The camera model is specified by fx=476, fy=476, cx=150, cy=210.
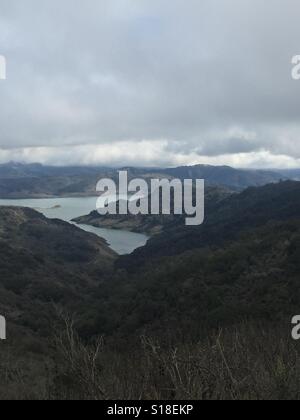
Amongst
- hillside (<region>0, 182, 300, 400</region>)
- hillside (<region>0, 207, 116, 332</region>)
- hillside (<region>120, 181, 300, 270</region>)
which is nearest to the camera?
hillside (<region>0, 182, 300, 400</region>)

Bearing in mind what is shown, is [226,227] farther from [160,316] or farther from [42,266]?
[160,316]

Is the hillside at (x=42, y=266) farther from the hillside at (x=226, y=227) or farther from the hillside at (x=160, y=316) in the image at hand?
the hillside at (x=226, y=227)

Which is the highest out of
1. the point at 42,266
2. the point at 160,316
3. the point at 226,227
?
the point at 226,227

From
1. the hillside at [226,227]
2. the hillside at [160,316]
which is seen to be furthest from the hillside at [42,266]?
the hillside at [226,227]

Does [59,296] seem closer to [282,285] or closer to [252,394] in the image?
[282,285]

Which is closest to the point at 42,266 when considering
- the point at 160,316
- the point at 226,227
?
the point at 160,316

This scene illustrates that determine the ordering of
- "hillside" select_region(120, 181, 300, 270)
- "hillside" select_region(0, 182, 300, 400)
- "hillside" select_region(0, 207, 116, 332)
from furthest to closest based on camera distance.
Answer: "hillside" select_region(120, 181, 300, 270) → "hillside" select_region(0, 207, 116, 332) → "hillside" select_region(0, 182, 300, 400)

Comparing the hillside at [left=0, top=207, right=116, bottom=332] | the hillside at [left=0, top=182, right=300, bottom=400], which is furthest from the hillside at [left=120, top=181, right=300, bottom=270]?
the hillside at [left=0, top=207, right=116, bottom=332]

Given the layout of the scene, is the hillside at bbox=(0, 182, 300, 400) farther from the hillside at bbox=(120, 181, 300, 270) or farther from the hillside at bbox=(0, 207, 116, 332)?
the hillside at bbox=(120, 181, 300, 270)
